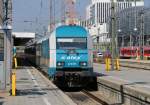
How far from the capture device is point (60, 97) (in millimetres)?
18422

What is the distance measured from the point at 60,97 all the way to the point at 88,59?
303 inches

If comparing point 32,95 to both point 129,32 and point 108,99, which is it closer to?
point 108,99

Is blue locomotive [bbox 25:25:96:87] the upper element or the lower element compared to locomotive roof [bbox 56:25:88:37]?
lower

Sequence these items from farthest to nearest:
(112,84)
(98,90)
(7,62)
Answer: (98,90) → (112,84) → (7,62)

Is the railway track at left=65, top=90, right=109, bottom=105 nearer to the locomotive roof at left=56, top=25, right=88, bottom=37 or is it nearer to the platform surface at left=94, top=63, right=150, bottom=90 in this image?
the platform surface at left=94, top=63, right=150, bottom=90

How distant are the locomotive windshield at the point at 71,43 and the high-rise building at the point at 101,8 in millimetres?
58851

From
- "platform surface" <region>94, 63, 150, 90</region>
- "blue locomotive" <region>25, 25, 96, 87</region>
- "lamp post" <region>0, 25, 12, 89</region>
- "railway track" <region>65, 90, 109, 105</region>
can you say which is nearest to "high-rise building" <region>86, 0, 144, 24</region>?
"platform surface" <region>94, 63, 150, 90</region>

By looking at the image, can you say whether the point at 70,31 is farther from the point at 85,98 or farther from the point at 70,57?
the point at 85,98

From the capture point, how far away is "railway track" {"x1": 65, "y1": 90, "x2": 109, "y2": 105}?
21.9m

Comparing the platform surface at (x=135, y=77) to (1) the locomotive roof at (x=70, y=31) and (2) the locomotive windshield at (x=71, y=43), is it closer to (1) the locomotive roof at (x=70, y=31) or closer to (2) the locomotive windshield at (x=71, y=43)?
(2) the locomotive windshield at (x=71, y=43)

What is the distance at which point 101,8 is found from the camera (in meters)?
100

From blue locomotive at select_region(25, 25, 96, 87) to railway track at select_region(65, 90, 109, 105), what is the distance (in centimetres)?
59

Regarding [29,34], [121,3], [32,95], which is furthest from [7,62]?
[121,3]

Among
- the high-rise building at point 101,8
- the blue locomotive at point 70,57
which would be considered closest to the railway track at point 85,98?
the blue locomotive at point 70,57
